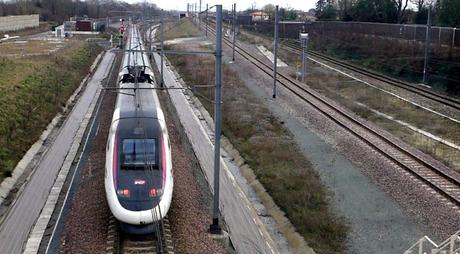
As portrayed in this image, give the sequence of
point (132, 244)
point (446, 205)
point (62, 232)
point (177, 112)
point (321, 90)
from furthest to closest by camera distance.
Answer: point (321, 90)
point (177, 112)
point (446, 205)
point (62, 232)
point (132, 244)

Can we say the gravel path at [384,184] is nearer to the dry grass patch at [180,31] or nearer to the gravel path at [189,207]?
the gravel path at [189,207]

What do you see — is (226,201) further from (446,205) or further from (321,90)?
(321,90)

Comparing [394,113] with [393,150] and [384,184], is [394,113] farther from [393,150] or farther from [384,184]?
[384,184]

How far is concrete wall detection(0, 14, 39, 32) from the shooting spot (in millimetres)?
99606

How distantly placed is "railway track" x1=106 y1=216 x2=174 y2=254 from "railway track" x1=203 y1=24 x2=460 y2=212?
962 centimetres

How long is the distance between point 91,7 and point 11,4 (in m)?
22.6

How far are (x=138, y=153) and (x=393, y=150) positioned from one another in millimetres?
13216

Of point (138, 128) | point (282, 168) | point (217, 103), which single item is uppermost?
point (217, 103)

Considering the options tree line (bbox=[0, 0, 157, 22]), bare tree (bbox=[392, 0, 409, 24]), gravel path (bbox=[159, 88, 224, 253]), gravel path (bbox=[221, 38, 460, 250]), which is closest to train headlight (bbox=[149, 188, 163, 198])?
gravel path (bbox=[159, 88, 224, 253])

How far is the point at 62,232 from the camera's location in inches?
682

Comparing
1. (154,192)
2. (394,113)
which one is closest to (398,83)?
(394,113)

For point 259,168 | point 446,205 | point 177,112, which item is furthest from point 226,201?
point 177,112

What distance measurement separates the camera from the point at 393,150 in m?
26.1

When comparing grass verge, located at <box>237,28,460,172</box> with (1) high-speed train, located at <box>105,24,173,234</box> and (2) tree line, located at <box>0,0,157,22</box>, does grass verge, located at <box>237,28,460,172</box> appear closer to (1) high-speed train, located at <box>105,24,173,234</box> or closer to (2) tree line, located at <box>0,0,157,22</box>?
(1) high-speed train, located at <box>105,24,173,234</box>
